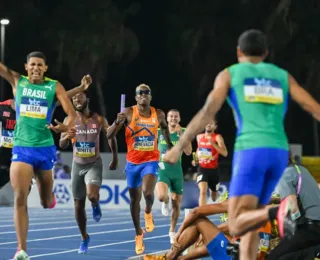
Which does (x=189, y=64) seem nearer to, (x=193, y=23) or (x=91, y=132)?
(x=193, y=23)

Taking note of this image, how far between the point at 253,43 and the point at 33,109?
3887mm

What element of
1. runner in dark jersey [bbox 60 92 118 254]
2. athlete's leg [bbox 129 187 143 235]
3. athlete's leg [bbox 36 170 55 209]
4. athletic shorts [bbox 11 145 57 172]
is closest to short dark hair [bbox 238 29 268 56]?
athletic shorts [bbox 11 145 57 172]

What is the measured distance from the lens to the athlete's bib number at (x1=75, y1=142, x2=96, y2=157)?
1703 centimetres

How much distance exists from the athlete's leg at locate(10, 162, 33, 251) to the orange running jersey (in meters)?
4.49

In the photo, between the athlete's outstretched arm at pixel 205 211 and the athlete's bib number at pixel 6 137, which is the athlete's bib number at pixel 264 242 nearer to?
the athlete's outstretched arm at pixel 205 211

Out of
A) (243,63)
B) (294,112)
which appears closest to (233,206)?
(243,63)

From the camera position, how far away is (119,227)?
2462 centimetres

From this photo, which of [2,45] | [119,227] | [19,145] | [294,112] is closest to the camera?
[19,145]

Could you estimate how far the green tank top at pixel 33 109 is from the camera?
504 inches

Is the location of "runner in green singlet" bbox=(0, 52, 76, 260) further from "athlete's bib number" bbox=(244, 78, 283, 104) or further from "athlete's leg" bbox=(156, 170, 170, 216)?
"athlete's leg" bbox=(156, 170, 170, 216)

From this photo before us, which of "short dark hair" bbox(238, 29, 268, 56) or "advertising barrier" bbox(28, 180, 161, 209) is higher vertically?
"short dark hair" bbox(238, 29, 268, 56)

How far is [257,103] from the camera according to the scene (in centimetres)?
949

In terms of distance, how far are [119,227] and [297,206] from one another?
43.8 ft

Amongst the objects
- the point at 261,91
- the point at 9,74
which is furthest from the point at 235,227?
the point at 9,74
